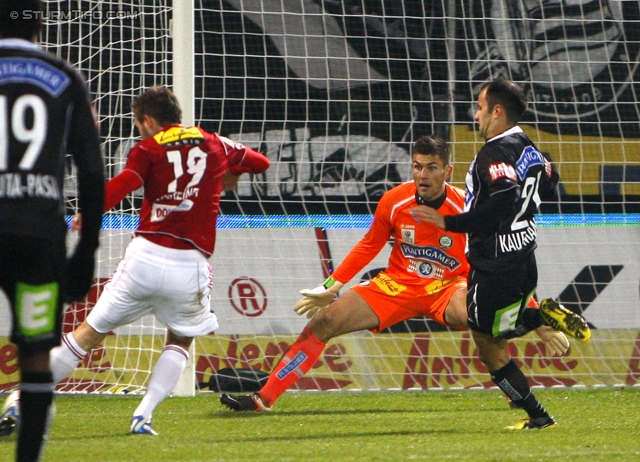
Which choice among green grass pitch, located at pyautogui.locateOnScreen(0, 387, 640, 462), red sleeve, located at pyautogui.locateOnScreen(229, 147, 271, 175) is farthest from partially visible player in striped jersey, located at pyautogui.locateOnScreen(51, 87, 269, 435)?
green grass pitch, located at pyautogui.locateOnScreen(0, 387, 640, 462)

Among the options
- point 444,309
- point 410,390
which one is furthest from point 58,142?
point 410,390

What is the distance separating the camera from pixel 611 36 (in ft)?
35.4

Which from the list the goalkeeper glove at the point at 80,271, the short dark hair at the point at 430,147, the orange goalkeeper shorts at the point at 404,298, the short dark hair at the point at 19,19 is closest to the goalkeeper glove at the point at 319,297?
the orange goalkeeper shorts at the point at 404,298

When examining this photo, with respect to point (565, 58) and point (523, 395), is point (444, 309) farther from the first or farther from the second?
point (565, 58)

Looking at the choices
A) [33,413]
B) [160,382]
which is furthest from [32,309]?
[160,382]

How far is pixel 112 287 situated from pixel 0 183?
1.87 m

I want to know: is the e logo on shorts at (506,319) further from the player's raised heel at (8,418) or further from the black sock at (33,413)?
the black sock at (33,413)

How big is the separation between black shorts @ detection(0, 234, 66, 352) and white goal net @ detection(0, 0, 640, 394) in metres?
3.74

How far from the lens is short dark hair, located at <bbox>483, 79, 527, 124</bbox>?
4.99 m

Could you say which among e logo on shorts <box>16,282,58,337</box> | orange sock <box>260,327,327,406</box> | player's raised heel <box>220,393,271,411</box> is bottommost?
player's raised heel <box>220,393,271,411</box>

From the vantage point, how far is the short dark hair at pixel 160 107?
486 centimetres

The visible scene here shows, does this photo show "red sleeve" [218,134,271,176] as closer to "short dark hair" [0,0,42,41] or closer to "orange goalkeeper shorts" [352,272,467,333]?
"orange goalkeeper shorts" [352,272,467,333]

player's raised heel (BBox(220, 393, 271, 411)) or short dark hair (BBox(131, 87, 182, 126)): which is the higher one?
short dark hair (BBox(131, 87, 182, 126))

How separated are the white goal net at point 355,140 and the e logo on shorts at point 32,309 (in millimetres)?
Result: 3758
